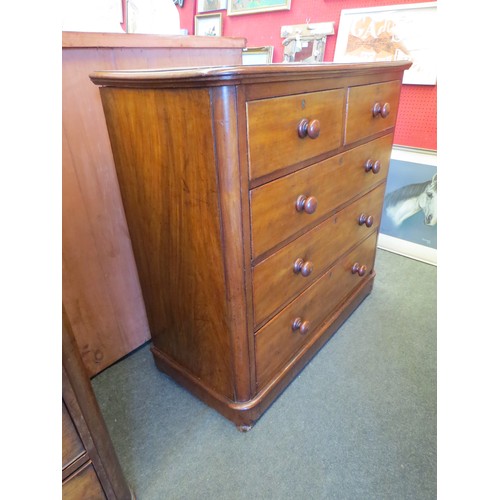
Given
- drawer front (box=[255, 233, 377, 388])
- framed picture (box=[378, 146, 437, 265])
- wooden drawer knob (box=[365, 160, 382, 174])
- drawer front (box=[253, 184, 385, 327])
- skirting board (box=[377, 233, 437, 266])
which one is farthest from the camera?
skirting board (box=[377, 233, 437, 266])

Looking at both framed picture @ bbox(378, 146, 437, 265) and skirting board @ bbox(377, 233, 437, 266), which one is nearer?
framed picture @ bbox(378, 146, 437, 265)

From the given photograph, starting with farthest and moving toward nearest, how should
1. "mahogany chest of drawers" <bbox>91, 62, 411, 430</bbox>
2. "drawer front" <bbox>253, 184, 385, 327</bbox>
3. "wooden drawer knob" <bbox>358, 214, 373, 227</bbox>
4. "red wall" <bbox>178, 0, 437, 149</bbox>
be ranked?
"red wall" <bbox>178, 0, 437, 149</bbox>, "wooden drawer knob" <bbox>358, 214, 373, 227</bbox>, "drawer front" <bbox>253, 184, 385, 327</bbox>, "mahogany chest of drawers" <bbox>91, 62, 411, 430</bbox>

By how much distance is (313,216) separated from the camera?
102cm

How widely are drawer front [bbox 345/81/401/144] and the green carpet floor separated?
85 centimetres

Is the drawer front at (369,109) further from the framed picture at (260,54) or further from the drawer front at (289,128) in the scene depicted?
the framed picture at (260,54)

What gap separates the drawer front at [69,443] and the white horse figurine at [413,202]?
6.07 feet

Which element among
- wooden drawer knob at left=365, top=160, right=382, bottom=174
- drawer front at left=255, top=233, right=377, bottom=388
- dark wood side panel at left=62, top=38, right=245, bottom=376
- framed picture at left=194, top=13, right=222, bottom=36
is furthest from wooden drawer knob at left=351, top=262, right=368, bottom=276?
framed picture at left=194, top=13, right=222, bottom=36

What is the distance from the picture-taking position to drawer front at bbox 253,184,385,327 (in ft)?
3.00

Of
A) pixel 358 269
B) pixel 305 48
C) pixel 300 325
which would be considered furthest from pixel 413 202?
pixel 300 325

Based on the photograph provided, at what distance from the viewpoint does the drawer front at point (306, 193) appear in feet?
2.67

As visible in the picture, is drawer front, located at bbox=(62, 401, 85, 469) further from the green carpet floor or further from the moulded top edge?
the moulded top edge
